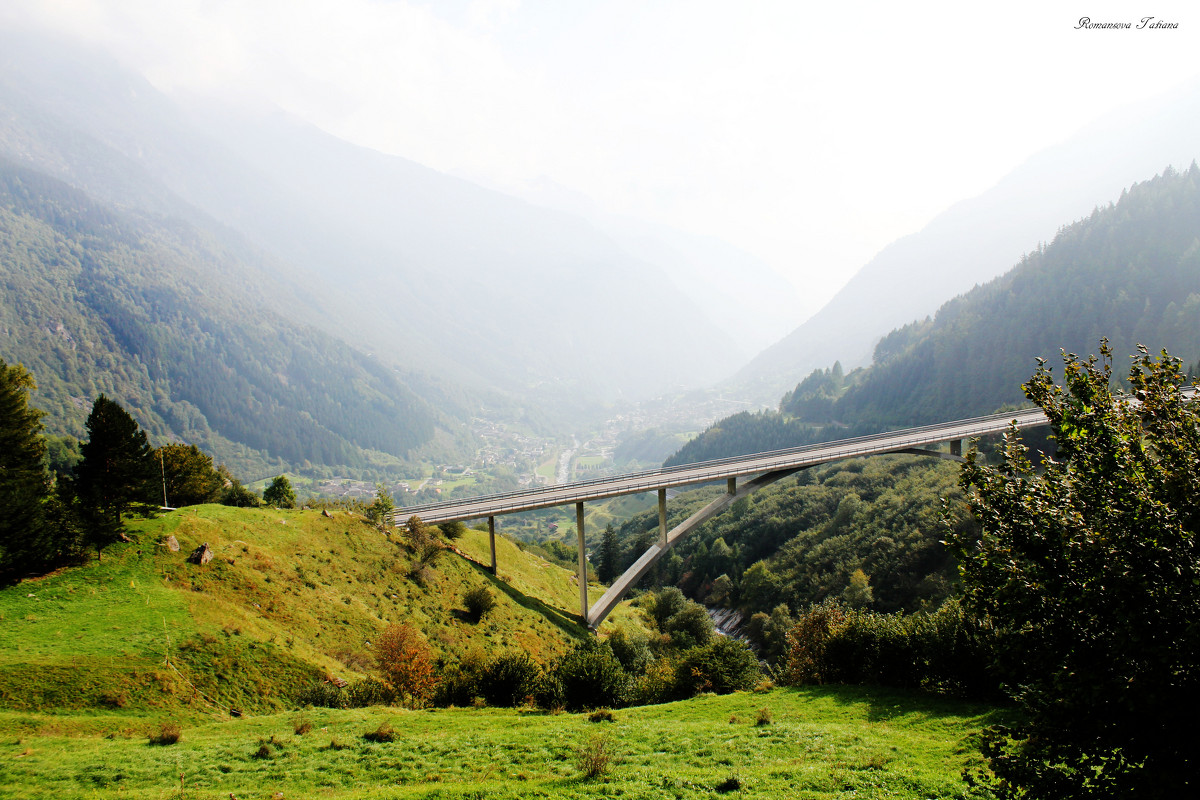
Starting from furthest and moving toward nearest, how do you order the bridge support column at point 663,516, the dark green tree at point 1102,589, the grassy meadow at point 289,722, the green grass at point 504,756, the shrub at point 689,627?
the shrub at point 689,627, the bridge support column at point 663,516, the grassy meadow at point 289,722, the green grass at point 504,756, the dark green tree at point 1102,589

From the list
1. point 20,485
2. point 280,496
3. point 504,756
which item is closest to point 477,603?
point 504,756

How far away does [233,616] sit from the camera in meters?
25.0

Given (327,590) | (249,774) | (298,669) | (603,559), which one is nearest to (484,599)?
(327,590)

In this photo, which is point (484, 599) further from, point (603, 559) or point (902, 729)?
point (603, 559)

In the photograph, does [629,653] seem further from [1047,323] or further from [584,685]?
[1047,323]

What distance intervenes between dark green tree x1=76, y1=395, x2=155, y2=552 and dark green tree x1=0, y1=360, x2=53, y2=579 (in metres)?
1.87

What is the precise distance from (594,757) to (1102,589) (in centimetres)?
1155

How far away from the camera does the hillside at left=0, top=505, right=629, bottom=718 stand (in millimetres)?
18891

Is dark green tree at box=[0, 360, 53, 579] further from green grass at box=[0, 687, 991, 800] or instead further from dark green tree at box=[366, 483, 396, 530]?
dark green tree at box=[366, 483, 396, 530]

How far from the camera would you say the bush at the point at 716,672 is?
84.4 ft

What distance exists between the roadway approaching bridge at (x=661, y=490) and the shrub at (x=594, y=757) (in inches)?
913

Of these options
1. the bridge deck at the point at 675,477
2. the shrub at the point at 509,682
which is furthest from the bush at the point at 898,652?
the bridge deck at the point at 675,477

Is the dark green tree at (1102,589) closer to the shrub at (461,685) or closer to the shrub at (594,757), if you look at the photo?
the shrub at (594,757)

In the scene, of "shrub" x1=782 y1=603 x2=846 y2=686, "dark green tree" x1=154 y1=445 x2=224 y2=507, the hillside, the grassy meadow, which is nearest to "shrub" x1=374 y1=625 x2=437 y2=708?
the grassy meadow
